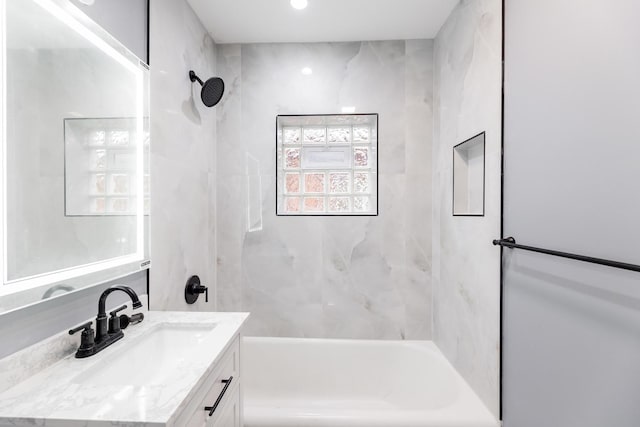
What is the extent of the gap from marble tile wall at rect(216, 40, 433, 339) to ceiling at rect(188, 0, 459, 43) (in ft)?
0.27

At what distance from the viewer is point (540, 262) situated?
3.58 feet

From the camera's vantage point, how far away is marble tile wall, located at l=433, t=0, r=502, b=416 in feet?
4.60

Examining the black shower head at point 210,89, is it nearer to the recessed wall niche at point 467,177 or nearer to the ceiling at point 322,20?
the ceiling at point 322,20

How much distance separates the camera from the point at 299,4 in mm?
1729

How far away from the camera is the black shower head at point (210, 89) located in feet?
5.78

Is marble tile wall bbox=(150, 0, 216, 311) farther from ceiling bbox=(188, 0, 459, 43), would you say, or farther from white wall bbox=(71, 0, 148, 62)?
ceiling bbox=(188, 0, 459, 43)

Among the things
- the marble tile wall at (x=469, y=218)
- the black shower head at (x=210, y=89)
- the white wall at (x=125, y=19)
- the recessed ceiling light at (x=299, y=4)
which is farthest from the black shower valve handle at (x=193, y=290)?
the recessed ceiling light at (x=299, y=4)

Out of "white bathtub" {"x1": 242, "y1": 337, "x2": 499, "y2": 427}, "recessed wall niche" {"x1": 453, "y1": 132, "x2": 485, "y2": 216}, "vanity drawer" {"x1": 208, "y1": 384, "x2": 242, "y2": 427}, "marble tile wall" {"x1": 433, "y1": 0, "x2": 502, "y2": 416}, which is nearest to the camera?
"vanity drawer" {"x1": 208, "y1": 384, "x2": 242, "y2": 427}

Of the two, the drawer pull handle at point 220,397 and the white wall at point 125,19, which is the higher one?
the white wall at point 125,19

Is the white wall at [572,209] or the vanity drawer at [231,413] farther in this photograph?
the vanity drawer at [231,413]

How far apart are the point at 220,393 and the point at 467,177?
169 centimetres

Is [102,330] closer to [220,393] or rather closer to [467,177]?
[220,393]

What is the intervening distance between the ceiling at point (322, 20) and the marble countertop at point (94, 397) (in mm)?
1855

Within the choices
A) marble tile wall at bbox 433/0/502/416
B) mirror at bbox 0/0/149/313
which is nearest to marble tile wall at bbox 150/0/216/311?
mirror at bbox 0/0/149/313
